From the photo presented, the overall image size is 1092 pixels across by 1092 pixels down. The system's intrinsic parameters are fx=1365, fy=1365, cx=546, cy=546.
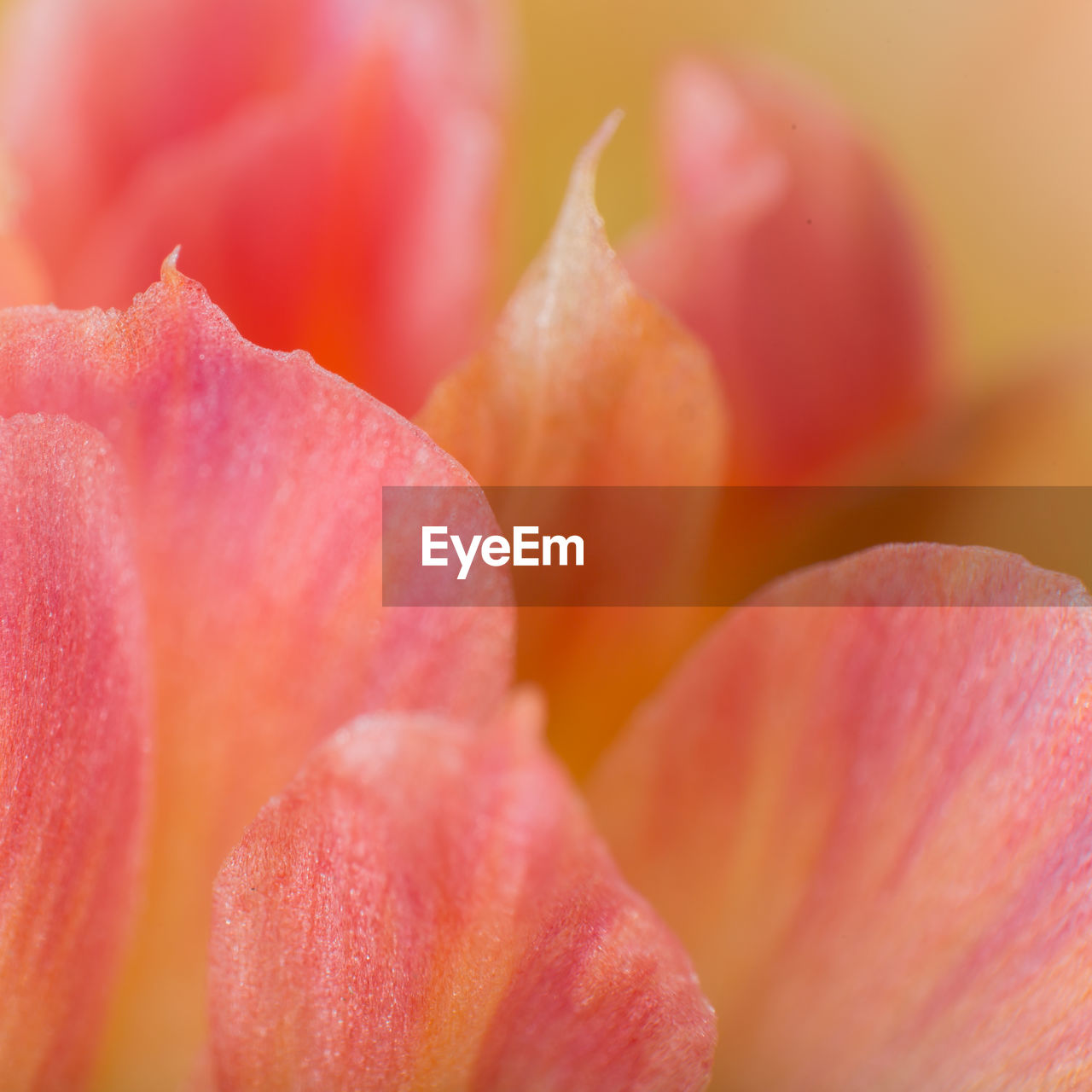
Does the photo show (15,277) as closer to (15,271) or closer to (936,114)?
(15,271)

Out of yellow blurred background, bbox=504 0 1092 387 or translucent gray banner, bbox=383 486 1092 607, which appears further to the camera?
yellow blurred background, bbox=504 0 1092 387

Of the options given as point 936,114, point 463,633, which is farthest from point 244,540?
point 936,114

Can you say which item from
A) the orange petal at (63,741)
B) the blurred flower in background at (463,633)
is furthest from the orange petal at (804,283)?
the orange petal at (63,741)

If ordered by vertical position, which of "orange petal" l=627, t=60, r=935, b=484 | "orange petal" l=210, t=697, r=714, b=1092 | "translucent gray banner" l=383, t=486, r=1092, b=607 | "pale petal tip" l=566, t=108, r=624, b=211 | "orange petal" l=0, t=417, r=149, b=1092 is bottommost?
"orange petal" l=210, t=697, r=714, b=1092

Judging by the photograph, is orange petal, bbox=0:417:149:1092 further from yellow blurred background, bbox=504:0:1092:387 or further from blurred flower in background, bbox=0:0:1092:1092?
yellow blurred background, bbox=504:0:1092:387

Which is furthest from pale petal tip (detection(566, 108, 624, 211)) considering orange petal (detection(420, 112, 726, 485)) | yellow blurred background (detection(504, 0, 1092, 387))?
yellow blurred background (detection(504, 0, 1092, 387))

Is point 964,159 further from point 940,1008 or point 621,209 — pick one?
point 940,1008

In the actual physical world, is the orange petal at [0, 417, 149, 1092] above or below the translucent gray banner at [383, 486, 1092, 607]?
below
